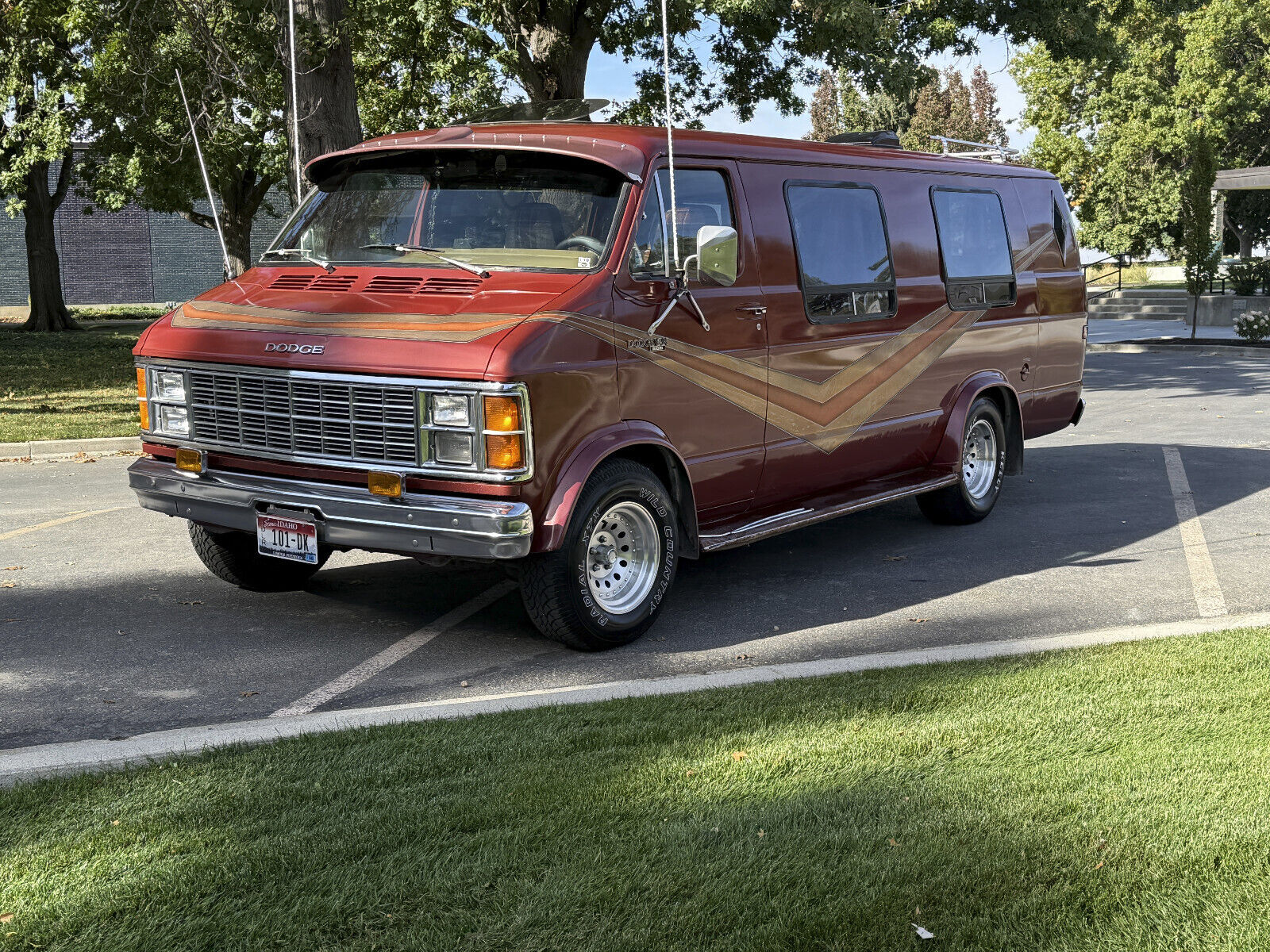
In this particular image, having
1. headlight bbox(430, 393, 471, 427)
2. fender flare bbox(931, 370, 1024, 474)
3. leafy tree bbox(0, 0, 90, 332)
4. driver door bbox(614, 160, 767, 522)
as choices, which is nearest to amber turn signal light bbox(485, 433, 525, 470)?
headlight bbox(430, 393, 471, 427)

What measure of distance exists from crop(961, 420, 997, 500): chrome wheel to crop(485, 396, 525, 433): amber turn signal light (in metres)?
4.70

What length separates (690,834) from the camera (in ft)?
12.3

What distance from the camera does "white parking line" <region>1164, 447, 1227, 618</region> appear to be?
6980 millimetres

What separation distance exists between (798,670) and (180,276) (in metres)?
51.7

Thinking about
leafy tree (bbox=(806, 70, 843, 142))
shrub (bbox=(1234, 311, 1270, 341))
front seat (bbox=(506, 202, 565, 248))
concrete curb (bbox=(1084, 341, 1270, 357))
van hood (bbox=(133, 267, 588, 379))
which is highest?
leafy tree (bbox=(806, 70, 843, 142))

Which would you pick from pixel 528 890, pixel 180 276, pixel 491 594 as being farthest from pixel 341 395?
pixel 180 276

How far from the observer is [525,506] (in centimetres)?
554

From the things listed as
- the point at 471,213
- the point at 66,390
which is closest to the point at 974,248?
the point at 471,213

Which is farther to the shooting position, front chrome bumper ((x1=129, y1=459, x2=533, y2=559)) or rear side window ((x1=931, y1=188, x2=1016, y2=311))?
rear side window ((x1=931, y1=188, x2=1016, y2=311))

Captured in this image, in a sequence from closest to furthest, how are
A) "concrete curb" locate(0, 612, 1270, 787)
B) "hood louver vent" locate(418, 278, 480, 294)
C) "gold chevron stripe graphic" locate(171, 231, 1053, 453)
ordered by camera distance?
1. "concrete curb" locate(0, 612, 1270, 787)
2. "gold chevron stripe graphic" locate(171, 231, 1053, 453)
3. "hood louver vent" locate(418, 278, 480, 294)

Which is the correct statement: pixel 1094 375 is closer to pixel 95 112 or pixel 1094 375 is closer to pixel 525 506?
pixel 525 506

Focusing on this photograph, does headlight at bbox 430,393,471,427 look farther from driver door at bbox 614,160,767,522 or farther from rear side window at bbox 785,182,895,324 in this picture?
rear side window at bbox 785,182,895,324

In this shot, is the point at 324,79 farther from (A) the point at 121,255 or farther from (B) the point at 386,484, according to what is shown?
(A) the point at 121,255

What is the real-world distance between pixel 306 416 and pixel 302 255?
4.32 feet
